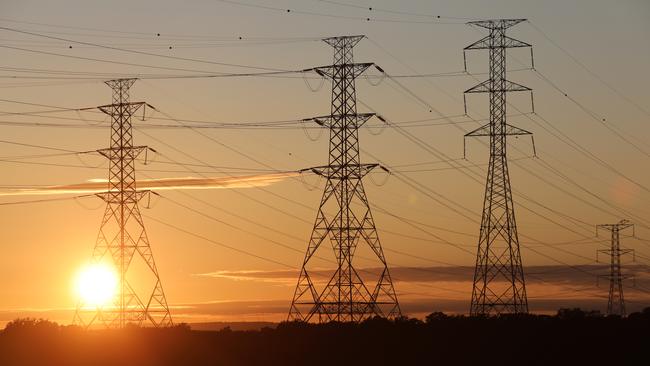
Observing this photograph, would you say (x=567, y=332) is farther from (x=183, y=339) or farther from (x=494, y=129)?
(x=183, y=339)

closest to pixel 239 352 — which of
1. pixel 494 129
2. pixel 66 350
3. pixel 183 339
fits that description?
pixel 183 339

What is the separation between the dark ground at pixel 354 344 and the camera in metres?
81.1

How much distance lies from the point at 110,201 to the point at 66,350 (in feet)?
36.6

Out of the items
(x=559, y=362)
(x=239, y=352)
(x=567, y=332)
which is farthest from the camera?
(x=567, y=332)

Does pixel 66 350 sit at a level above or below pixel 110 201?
below

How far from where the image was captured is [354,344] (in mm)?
86812

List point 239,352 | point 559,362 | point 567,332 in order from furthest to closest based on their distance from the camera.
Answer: point 567,332
point 239,352
point 559,362

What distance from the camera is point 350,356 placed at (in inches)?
3295

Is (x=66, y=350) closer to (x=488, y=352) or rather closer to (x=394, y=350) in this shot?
(x=394, y=350)

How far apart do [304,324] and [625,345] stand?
21.7 metres

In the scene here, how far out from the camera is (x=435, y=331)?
306 ft

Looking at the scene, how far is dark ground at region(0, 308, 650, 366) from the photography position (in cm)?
8106

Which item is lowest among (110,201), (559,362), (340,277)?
(559,362)

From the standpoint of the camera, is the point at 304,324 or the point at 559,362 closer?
the point at 559,362
